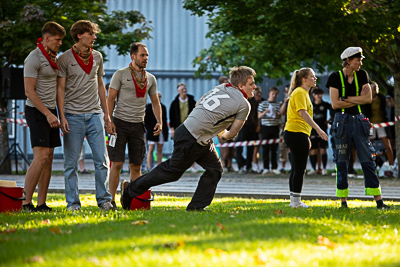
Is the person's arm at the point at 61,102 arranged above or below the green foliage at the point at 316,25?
below

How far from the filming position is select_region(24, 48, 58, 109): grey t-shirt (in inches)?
333

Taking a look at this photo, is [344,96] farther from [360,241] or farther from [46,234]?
[46,234]

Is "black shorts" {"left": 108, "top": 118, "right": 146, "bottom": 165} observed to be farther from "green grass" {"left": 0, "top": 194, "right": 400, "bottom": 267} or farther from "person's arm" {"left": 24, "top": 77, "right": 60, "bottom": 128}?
"green grass" {"left": 0, "top": 194, "right": 400, "bottom": 267}

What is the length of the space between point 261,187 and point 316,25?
408 centimetres

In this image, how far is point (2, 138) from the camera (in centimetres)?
2005

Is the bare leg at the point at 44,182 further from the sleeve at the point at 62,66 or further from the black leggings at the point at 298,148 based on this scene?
the black leggings at the point at 298,148

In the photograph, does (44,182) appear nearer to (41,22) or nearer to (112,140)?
(112,140)

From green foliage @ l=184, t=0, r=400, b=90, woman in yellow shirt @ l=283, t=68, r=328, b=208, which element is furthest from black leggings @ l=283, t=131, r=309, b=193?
green foliage @ l=184, t=0, r=400, b=90

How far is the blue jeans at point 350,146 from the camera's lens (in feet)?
30.7

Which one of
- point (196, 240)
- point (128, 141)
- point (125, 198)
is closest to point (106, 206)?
point (125, 198)

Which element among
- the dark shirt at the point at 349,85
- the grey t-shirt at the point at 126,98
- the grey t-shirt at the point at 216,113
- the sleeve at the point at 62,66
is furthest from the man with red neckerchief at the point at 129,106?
the dark shirt at the point at 349,85

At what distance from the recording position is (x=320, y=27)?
16.3m

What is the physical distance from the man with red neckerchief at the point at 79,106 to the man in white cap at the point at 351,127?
9.96ft

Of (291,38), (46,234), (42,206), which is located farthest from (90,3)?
(46,234)
